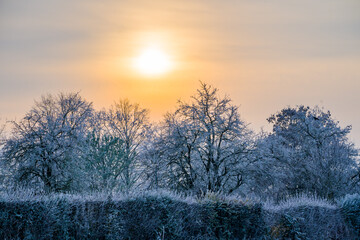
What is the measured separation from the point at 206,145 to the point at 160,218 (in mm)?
17510

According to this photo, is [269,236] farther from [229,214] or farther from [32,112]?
[32,112]

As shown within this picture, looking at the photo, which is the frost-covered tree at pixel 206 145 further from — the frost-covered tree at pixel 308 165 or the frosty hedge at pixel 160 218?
the frosty hedge at pixel 160 218

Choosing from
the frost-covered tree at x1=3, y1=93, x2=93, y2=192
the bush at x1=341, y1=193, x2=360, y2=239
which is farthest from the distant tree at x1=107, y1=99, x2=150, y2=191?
the bush at x1=341, y1=193, x2=360, y2=239

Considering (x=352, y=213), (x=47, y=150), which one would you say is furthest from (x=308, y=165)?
(x=47, y=150)

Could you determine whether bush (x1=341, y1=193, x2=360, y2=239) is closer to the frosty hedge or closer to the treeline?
the frosty hedge

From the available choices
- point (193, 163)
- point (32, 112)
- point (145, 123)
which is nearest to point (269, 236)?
point (193, 163)

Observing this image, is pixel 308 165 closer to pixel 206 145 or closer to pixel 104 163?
pixel 206 145

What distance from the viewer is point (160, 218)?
14000mm

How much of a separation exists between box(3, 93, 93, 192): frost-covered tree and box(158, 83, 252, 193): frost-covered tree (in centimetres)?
641

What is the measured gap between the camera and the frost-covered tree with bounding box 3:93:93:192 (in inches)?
1239

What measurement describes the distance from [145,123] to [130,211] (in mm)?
30406

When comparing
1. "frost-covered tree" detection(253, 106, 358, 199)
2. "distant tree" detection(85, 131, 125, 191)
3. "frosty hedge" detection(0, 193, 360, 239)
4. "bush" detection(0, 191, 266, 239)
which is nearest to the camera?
"bush" detection(0, 191, 266, 239)

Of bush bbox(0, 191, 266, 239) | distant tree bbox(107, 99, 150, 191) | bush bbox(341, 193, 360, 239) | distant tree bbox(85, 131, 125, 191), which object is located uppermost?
distant tree bbox(107, 99, 150, 191)

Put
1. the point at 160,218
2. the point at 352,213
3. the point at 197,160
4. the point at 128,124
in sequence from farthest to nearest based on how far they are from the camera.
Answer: the point at 128,124 < the point at 197,160 < the point at 352,213 < the point at 160,218
